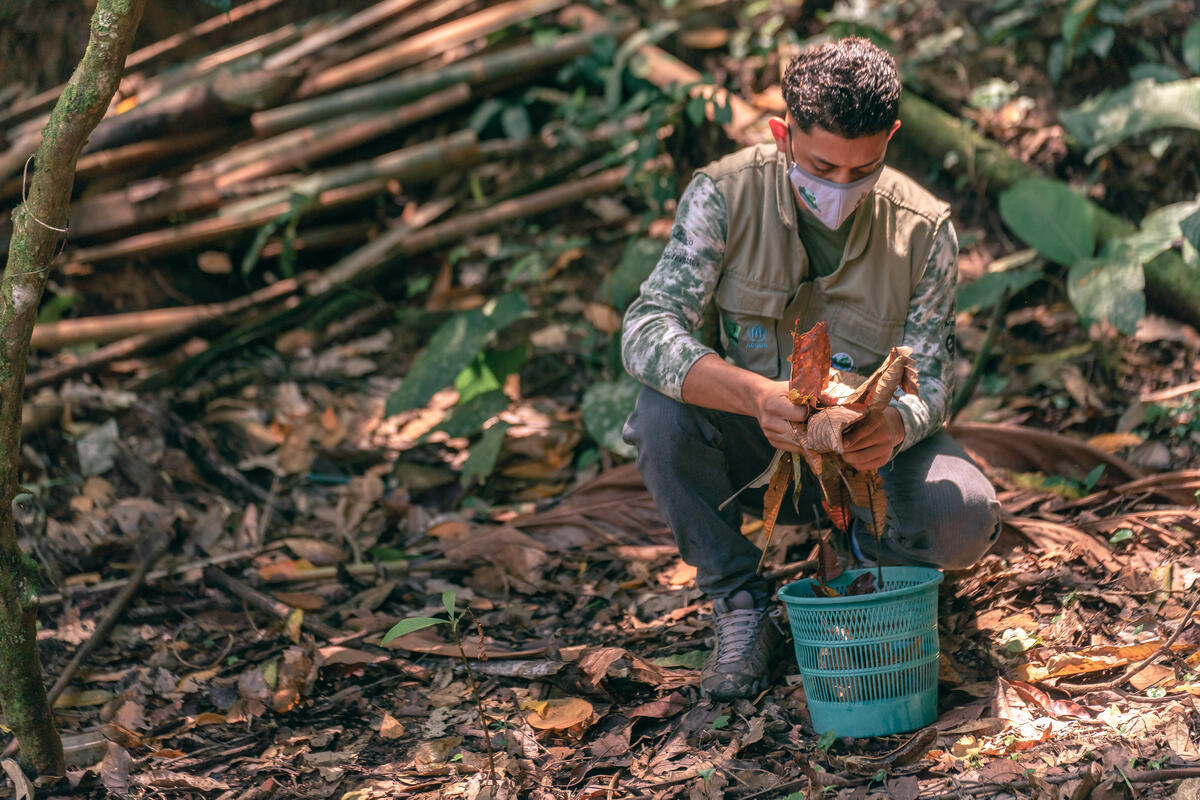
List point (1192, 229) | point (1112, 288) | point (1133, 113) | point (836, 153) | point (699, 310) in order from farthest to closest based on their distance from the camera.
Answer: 1. point (1133, 113)
2. point (1112, 288)
3. point (1192, 229)
4. point (699, 310)
5. point (836, 153)

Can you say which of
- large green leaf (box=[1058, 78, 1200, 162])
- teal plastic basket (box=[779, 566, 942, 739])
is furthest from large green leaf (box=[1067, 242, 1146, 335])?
teal plastic basket (box=[779, 566, 942, 739])

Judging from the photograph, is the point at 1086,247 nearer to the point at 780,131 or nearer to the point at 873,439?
the point at 780,131

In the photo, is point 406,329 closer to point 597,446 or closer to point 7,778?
point 597,446

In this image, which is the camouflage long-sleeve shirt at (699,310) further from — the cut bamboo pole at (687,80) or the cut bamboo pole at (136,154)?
the cut bamboo pole at (136,154)

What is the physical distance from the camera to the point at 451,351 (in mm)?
4027

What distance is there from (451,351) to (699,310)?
1456 mm

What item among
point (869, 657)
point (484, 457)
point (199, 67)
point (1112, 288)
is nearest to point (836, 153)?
point (869, 657)

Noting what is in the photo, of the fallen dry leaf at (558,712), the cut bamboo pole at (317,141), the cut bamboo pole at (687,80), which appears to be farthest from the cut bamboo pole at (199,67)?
the fallen dry leaf at (558,712)

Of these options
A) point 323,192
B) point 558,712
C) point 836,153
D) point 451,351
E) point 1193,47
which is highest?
point 836,153

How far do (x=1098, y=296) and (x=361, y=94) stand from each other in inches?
130

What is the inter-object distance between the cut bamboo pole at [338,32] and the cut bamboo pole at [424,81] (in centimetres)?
21

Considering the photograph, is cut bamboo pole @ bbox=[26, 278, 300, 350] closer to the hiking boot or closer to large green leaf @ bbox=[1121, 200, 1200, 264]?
the hiking boot

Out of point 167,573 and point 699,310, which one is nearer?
point 699,310

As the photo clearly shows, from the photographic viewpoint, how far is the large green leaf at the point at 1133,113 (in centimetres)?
400
